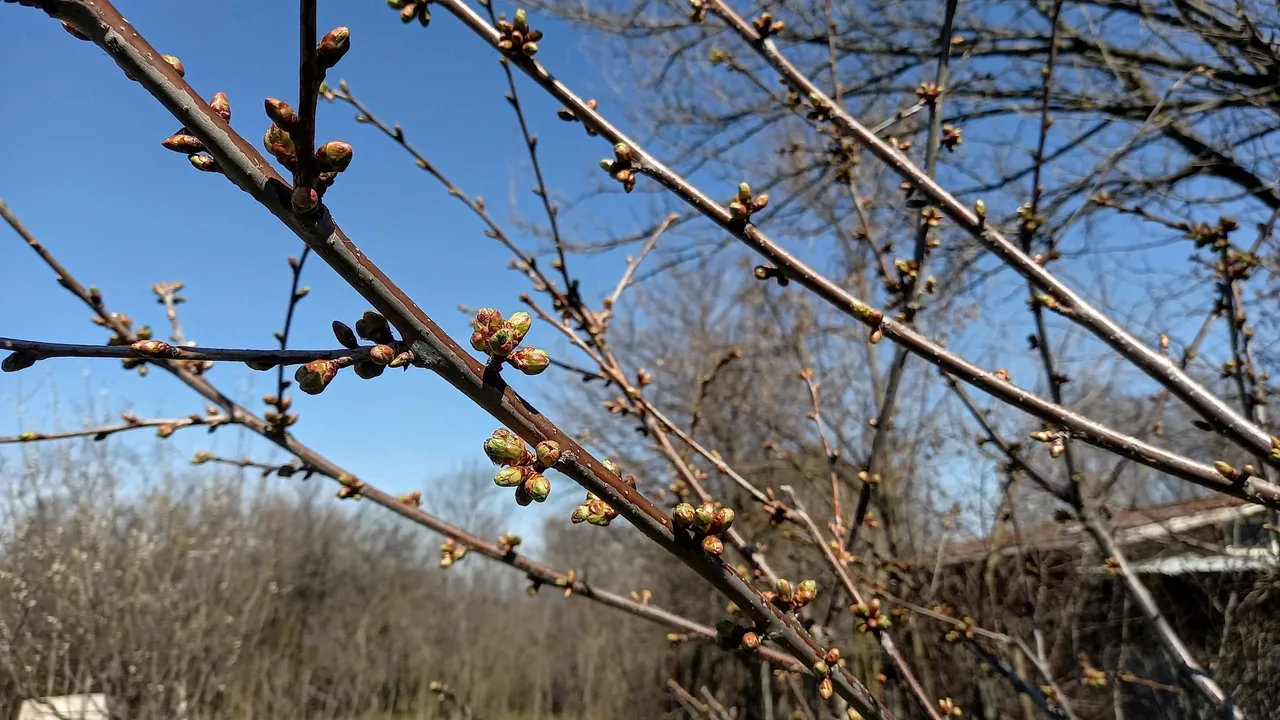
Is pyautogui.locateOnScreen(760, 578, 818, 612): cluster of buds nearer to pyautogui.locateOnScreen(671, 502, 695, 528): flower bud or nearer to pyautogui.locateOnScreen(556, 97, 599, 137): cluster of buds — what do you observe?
pyautogui.locateOnScreen(671, 502, 695, 528): flower bud

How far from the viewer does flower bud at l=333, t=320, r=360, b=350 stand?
68 centimetres

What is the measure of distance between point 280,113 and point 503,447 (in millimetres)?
338

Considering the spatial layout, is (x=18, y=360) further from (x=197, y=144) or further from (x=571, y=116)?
(x=571, y=116)

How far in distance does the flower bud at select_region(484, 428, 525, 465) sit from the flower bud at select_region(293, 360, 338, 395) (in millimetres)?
155

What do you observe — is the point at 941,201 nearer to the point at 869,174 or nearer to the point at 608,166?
the point at 608,166

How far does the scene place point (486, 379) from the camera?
70 centimetres

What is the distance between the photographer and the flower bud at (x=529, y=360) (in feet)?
2.34

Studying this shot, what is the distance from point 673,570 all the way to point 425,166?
10470 mm

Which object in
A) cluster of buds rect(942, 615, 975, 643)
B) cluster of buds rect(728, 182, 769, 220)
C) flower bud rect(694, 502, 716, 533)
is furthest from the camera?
cluster of buds rect(942, 615, 975, 643)

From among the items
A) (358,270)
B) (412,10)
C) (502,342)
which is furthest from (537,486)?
(412,10)

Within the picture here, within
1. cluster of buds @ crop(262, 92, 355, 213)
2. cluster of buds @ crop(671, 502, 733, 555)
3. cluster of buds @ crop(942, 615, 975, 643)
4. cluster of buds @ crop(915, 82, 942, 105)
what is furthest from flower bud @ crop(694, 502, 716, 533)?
cluster of buds @ crop(942, 615, 975, 643)

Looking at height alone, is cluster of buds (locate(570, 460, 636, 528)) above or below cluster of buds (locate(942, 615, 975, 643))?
above

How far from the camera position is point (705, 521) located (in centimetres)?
82

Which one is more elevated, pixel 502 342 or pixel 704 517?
pixel 502 342
